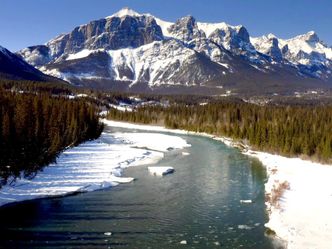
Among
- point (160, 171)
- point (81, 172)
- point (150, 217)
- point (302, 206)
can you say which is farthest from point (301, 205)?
point (81, 172)

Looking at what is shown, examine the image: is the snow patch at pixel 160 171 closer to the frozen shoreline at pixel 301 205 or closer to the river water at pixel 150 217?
the river water at pixel 150 217

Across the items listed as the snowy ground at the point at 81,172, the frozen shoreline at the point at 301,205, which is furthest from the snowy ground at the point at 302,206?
the snowy ground at the point at 81,172

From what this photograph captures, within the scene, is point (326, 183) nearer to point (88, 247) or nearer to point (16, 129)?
point (88, 247)

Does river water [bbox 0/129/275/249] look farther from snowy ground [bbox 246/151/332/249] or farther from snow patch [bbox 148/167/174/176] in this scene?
snow patch [bbox 148/167/174/176]

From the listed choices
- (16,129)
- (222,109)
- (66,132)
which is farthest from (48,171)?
(222,109)

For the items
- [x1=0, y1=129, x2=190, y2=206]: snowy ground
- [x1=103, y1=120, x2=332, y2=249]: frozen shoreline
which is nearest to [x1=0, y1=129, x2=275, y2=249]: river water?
[x1=103, y1=120, x2=332, y2=249]: frozen shoreline

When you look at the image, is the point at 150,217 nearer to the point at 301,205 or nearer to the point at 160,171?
the point at 301,205
